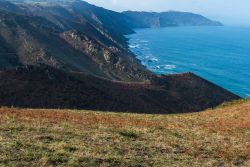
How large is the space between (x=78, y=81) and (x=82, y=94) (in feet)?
21.3

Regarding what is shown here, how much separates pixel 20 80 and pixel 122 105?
681 inches

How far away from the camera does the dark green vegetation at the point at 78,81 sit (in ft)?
223

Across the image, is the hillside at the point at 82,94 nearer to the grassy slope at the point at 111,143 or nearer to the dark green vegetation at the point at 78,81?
the dark green vegetation at the point at 78,81

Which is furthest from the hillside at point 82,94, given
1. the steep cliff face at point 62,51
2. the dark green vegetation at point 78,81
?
the steep cliff face at point 62,51

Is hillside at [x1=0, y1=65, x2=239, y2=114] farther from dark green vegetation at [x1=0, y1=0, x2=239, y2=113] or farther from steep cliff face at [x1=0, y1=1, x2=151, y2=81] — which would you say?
steep cliff face at [x1=0, y1=1, x2=151, y2=81]

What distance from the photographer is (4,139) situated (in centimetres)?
1750

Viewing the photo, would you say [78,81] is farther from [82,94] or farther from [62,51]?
[62,51]

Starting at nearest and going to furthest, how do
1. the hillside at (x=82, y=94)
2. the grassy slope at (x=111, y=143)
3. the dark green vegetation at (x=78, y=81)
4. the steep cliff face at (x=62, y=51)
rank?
the grassy slope at (x=111, y=143) → the hillside at (x=82, y=94) → the dark green vegetation at (x=78, y=81) → the steep cliff face at (x=62, y=51)

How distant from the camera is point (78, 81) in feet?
253

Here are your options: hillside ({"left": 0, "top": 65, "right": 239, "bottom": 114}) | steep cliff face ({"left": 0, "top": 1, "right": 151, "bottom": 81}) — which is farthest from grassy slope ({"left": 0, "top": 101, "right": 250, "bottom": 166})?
steep cliff face ({"left": 0, "top": 1, "right": 151, "bottom": 81})

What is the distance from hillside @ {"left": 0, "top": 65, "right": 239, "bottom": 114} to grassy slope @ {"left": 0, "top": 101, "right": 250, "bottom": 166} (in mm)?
39161

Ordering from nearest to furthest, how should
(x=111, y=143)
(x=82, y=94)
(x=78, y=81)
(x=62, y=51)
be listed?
(x=111, y=143), (x=82, y=94), (x=78, y=81), (x=62, y=51)

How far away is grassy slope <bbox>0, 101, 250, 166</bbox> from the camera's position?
15.8 meters

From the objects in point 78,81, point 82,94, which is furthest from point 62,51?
point 82,94
